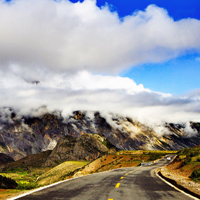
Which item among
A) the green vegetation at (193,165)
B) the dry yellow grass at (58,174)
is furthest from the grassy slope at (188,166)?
the dry yellow grass at (58,174)

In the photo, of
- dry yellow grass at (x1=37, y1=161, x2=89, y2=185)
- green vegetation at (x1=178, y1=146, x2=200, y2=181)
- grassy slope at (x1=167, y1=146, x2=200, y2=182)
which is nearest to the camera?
green vegetation at (x1=178, y1=146, x2=200, y2=181)

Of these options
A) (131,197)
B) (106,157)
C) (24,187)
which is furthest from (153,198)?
(106,157)

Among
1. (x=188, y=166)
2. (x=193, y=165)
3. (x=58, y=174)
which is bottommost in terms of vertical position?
(x=58, y=174)

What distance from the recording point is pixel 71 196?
10.3 meters

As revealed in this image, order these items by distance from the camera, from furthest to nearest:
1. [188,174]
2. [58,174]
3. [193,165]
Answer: [58,174] < [193,165] < [188,174]

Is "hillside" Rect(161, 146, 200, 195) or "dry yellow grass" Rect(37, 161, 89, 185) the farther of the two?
"dry yellow grass" Rect(37, 161, 89, 185)

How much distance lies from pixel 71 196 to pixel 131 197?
3.03m

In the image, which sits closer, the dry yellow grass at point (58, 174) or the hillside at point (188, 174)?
the hillside at point (188, 174)

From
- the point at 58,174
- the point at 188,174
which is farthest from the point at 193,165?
the point at 58,174

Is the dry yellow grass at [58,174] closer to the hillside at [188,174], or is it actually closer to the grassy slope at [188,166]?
the grassy slope at [188,166]

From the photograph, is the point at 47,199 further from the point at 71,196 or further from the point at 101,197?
the point at 101,197

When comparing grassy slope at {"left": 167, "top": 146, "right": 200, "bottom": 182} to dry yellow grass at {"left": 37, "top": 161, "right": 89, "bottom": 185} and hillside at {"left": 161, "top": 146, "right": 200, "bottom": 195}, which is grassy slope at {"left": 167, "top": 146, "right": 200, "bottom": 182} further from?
dry yellow grass at {"left": 37, "top": 161, "right": 89, "bottom": 185}

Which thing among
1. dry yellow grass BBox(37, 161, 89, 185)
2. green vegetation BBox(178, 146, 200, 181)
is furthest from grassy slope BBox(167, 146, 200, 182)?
dry yellow grass BBox(37, 161, 89, 185)

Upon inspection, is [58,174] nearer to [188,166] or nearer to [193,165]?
[188,166]
